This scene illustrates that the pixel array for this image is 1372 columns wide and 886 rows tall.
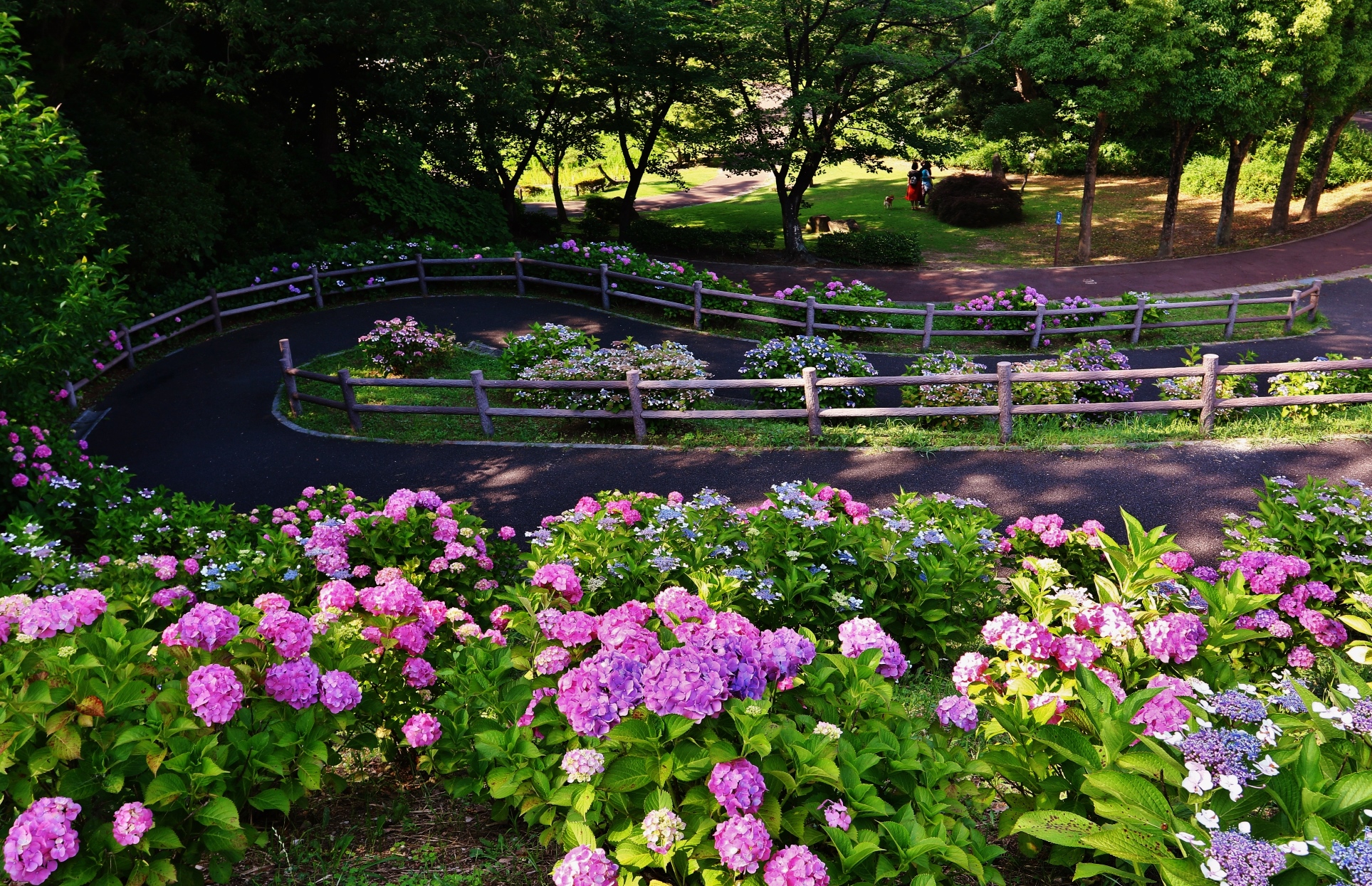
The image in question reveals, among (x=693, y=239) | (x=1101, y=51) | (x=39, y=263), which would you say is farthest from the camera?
(x=693, y=239)

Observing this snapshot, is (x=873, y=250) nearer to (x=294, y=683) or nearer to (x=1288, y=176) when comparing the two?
(x=1288, y=176)

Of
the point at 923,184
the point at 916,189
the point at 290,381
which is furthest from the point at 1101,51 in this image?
the point at 290,381

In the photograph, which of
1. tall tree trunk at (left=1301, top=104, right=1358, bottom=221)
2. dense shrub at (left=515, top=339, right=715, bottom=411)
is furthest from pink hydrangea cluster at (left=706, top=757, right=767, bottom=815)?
tall tree trunk at (left=1301, top=104, right=1358, bottom=221)

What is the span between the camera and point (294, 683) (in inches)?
131

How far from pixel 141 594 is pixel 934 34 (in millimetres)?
25754

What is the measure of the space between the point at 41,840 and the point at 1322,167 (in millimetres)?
33946

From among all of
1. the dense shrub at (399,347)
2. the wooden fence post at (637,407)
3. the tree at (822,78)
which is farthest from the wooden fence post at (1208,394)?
the tree at (822,78)

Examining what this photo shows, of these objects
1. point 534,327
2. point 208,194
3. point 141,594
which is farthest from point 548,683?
point 208,194

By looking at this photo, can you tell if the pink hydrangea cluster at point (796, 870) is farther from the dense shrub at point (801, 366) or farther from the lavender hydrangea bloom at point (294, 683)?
the dense shrub at point (801, 366)

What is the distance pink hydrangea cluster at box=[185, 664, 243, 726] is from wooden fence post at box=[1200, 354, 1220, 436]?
1040 centimetres

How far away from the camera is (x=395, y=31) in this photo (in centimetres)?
1919

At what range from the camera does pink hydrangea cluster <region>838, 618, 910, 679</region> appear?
359 cm

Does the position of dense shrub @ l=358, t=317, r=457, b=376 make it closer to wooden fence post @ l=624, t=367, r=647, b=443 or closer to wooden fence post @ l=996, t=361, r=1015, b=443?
wooden fence post @ l=624, t=367, r=647, b=443

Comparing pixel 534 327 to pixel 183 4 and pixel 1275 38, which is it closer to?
pixel 183 4
